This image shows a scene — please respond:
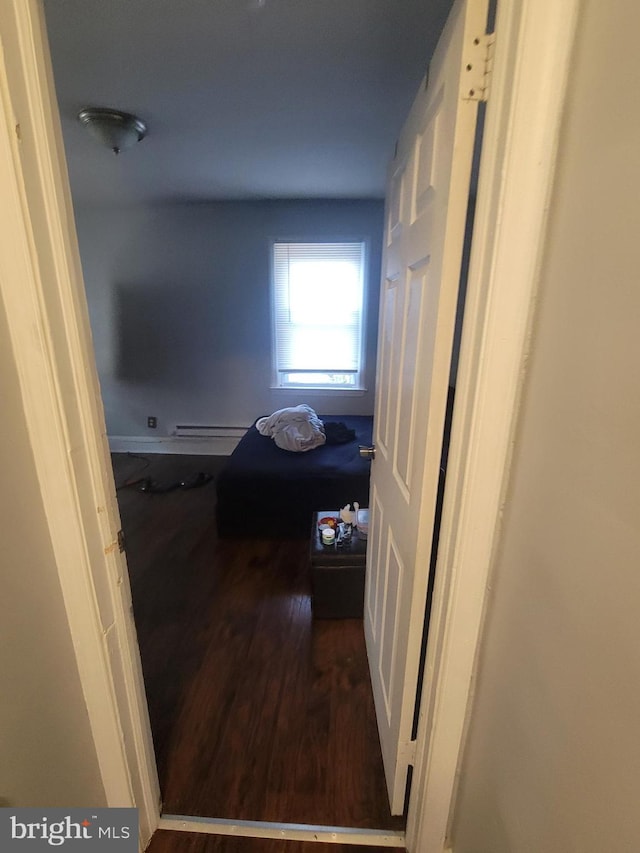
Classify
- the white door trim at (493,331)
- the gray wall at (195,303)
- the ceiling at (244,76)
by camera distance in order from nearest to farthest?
the white door trim at (493,331), the ceiling at (244,76), the gray wall at (195,303)

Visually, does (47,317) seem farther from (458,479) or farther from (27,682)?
(458,479)

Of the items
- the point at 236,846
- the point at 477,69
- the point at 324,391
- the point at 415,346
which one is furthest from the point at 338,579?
the point at 324,391

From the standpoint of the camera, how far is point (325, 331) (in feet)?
12.9

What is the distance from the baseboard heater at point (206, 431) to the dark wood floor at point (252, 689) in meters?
1.64

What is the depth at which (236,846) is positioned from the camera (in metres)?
1.16

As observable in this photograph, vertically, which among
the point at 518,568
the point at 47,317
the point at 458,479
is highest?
the point at 47,317

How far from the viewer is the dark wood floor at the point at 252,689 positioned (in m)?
1.29

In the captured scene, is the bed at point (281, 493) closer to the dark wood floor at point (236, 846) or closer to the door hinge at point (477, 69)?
the dark wood floor at point (236, 846)

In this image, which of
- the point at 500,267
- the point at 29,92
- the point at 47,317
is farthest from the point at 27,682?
the point at 500,267

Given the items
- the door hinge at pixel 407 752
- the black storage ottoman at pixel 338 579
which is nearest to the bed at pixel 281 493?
the black storage ottoman at pixel 338 579

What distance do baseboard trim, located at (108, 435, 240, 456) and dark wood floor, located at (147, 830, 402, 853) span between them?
321 centimetres

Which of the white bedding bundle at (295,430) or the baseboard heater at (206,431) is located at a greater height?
the white bedding bundle at (295,430)

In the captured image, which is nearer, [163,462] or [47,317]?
[47,317]

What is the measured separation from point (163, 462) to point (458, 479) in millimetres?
3677
